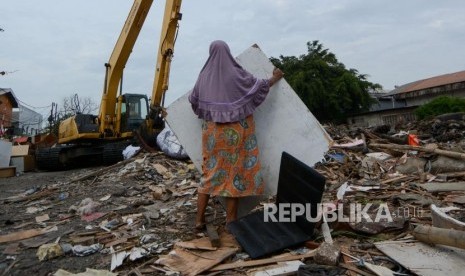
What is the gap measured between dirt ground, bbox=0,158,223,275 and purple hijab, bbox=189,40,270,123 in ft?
3.86

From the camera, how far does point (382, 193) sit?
4.88 meters

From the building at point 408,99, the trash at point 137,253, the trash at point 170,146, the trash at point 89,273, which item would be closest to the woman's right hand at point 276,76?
the trash at point 137,253

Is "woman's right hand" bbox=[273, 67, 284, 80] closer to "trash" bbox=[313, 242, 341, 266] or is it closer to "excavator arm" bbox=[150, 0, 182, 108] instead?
"trash" bbox=[313, 242, 341, 266]

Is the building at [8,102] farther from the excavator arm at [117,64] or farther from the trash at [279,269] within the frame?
the trash at [279,269]

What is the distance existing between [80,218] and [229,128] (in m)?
2.57

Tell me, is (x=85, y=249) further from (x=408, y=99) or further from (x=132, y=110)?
(x=408, y=99)

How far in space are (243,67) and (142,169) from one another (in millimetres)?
4949

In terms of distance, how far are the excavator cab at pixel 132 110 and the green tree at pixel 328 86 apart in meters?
15.8

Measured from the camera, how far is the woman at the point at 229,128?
359 centimetres

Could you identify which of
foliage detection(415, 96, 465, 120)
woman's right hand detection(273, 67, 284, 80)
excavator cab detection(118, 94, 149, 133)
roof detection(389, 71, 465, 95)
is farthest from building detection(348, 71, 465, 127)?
woman's right hand detection(273, 67, 284, 80)

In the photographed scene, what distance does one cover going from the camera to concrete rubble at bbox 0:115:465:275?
9.30ft

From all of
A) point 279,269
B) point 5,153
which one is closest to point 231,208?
point 279,269

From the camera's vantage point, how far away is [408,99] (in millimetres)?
35438

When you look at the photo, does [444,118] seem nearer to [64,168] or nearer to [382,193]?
[382,193]
